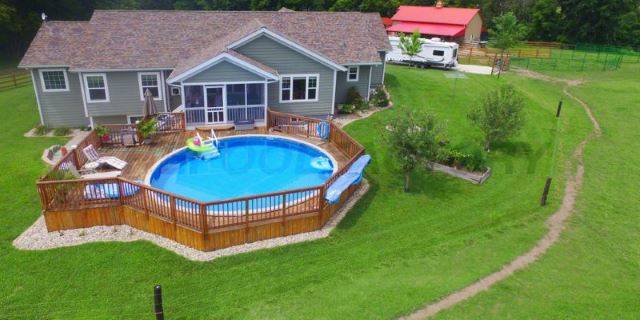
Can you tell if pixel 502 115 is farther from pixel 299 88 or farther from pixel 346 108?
pixel 299 88

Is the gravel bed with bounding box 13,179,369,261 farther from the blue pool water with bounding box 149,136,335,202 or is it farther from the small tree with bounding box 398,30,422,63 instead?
the small tree with bounding box 398,30,422,63

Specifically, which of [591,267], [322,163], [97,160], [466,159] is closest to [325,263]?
[322,163]

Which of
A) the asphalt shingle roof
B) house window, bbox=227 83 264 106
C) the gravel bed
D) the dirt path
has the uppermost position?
the asphalt shingle roof

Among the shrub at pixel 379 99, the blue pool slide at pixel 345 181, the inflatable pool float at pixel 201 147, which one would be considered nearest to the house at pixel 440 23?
the shrub at pixel 379 99

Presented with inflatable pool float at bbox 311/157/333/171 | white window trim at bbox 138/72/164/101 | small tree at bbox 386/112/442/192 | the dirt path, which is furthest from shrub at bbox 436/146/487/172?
white window trim at bbox 138/72/164/101

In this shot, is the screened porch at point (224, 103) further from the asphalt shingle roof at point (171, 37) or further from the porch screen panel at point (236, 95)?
the asphalt shingle roof at point (171, 37)

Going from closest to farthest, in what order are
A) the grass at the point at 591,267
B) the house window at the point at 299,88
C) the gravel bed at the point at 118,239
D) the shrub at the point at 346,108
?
1. the grass at the point at 591,267
2. the gravel bed at the point at 118,239
3. the house window at the point at 299,88
4. the shrub at the point at 346,108

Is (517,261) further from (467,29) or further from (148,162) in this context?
(467,29)
